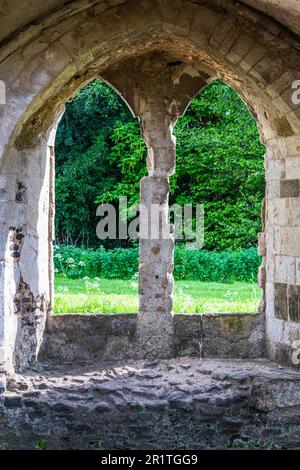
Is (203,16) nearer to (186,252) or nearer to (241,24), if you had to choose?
(241,24)

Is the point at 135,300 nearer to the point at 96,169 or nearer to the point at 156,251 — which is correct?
the point at 156,251

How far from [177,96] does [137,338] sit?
2593mm

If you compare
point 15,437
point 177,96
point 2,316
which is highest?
point 177,96

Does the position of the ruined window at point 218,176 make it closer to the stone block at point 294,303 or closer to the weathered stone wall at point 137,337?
the weathered stone wall at point 137,337

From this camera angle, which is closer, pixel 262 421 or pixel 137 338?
pixel 262 421

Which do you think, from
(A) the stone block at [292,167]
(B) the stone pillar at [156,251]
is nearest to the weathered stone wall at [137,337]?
(B) the stone pillar at [156,251]

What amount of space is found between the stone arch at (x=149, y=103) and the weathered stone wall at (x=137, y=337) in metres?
0.13

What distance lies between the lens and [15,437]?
563 centimetres

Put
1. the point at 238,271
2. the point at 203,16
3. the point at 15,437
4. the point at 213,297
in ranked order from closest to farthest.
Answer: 1. the point at 15,437
2. the point at 203,16
3. the point at 213,297
4. the point at 238,271

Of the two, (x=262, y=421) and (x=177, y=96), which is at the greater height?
(x=177, y=96)

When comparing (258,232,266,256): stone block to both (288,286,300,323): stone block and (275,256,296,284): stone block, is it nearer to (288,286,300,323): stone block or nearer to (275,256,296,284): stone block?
(275,256,296,284): stone block

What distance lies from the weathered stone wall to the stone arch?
0.42ft

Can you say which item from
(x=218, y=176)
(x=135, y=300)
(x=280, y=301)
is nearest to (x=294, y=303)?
(x=280, y=301)

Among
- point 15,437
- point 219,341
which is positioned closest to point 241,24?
point 219,341
